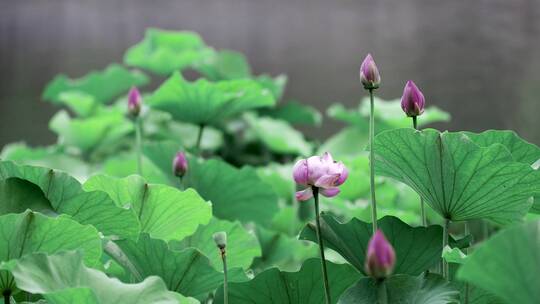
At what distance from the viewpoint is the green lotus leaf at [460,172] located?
1.30 ft

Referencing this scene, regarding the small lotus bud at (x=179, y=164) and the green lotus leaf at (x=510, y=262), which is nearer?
the green lotus leaf at (x=510, y=262)

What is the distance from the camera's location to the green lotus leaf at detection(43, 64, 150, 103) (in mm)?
1356

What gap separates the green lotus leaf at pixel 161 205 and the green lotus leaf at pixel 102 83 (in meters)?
0.86

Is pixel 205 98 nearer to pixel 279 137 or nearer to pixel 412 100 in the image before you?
pixel 279 137

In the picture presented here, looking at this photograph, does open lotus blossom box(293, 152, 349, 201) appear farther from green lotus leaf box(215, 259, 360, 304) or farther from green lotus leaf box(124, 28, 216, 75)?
green lotus leaf box(124, 28, 216, 75)

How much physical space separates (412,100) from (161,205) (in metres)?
0.16

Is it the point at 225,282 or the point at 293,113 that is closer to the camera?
the point at 225,282

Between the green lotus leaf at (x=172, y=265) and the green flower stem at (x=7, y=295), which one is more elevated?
the green flower stem at (x=7, y=295)

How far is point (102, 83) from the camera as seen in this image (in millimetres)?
1401

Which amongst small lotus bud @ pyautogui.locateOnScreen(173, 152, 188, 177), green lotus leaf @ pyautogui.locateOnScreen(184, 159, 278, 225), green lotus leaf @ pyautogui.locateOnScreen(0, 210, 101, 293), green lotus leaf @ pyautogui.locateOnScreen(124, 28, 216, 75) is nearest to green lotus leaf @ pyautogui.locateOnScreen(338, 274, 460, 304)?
green lotus leaf @ pyautogui.locateOnScreen(0, 210, 101, 293)

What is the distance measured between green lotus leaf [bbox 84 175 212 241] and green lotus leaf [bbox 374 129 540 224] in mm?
120

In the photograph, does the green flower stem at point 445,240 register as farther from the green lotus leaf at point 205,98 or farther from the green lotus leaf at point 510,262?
the green lotus leaf at point 205,98

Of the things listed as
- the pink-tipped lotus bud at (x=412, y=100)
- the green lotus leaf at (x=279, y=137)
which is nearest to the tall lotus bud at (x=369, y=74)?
the pink-tipped lotus bud at (x=412, y=100)

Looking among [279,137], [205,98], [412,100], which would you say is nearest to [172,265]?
[412,100]
